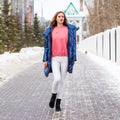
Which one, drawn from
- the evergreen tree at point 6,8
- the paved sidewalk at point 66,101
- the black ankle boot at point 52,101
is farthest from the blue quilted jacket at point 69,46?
the evergreen tree at point 6,8

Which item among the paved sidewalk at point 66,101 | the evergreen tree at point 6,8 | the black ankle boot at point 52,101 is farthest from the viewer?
the evergreen tree at point 6,8

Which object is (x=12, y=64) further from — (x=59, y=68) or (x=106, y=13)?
(x=106, y=13)

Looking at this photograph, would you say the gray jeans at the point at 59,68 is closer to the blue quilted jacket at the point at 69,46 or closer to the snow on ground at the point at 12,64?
the blue quilted jacket at the point at 69,46

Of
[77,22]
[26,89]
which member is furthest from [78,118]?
[77,22]

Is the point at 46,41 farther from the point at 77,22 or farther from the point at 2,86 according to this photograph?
the point at 77,22

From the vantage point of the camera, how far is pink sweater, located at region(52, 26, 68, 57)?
7816 millimetres

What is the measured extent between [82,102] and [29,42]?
7322 cm

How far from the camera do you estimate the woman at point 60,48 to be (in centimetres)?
783

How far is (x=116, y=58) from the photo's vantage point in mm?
22906

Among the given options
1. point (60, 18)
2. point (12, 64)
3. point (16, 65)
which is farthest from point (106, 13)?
point (60, 18)

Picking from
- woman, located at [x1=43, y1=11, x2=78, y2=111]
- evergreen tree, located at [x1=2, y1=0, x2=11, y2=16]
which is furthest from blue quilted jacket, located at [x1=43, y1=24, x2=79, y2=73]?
evergreen tree, located at [x1=2, y1=0, x2=11, y2=16]

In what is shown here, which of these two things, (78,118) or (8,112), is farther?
(8,112)

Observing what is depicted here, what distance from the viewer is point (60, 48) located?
7.82 meters

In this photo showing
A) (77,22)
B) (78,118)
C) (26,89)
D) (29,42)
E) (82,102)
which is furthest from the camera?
(77,22)
